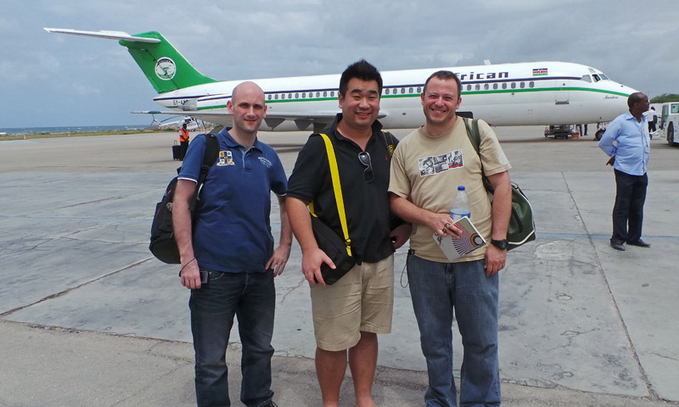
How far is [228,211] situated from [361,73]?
101cm

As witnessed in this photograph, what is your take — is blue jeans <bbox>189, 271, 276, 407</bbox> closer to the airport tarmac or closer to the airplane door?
the airport tarmac

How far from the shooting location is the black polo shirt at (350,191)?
2604 millimetres

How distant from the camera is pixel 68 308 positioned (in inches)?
176

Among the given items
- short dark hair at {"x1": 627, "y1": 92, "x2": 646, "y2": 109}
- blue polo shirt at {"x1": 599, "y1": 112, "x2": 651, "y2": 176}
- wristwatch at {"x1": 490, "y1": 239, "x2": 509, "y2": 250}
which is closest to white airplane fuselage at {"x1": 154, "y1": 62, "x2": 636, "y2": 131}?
blue polo shirt at {"x1": 599, "y1": 112, "x2": 651, "y2": 176}

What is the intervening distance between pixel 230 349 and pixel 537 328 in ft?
7.42

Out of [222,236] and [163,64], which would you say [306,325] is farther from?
[163,64]

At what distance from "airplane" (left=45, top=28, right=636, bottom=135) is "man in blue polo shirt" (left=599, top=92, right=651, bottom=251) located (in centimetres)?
1376

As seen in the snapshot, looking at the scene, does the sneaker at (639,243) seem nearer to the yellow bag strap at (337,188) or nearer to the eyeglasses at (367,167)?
the eyeglasses at (367,167)

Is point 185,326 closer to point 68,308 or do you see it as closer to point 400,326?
point 68,308

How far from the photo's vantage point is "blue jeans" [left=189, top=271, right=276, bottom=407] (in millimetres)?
2672

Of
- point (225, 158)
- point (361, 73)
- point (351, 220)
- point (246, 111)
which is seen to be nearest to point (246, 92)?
point (246, 111)

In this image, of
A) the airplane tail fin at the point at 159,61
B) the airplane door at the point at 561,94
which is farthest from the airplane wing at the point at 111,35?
the airplane door at the point at 561,94

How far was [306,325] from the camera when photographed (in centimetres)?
401

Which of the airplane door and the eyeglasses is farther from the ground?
the airplane door
